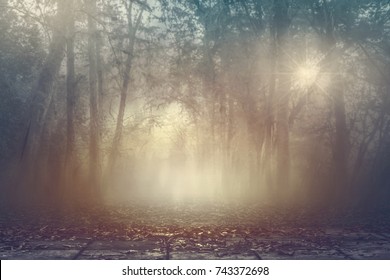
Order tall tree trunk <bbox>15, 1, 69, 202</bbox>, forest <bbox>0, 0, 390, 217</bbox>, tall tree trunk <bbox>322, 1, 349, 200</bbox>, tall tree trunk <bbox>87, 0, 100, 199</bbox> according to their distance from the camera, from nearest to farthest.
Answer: tall tree trunk <bbox>15, 1, 69, 202</bbox>, forest <bbox>0, 0, 390, 217</bbox>, tall tree trunk <bbox>87, 0, 100, 199</bbox>, tall tree trunk <bbox>322, 1, 349, 200</bbox>

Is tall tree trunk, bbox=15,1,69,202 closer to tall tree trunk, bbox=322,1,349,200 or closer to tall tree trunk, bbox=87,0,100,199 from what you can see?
tall tree trunk, bbox=87,0,100,199

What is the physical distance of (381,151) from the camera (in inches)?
963

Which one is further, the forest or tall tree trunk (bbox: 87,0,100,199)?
tall tree trunk (bbox: 87,0,100,199)

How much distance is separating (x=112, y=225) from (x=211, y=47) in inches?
561

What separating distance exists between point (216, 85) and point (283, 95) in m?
5.45

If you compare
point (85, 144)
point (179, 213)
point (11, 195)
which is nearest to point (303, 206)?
point (179, 213)

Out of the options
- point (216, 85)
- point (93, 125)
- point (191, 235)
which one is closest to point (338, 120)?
point (216, 85)

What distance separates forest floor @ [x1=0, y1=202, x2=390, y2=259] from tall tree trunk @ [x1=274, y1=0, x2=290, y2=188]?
185 inches

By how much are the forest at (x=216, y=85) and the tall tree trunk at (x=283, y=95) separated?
0.17 ft

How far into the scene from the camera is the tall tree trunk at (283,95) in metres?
19.5

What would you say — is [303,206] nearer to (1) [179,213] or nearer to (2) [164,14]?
(1) [179,213]

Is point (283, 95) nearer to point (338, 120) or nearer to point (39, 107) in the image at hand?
point (338, 120)

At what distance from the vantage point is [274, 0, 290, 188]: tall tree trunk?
63.8 ft

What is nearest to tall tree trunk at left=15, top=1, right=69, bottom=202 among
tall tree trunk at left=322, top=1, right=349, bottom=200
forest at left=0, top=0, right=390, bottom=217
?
forest at left=0, top=0, right=390, bottom=217
